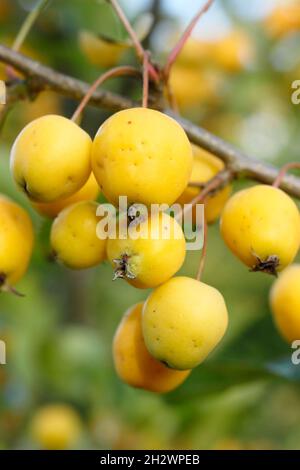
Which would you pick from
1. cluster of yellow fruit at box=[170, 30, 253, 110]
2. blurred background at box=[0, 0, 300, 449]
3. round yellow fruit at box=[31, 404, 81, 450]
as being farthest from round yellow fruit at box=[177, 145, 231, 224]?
cluster of yellow fruit at box=[170, 30, 253, 110]

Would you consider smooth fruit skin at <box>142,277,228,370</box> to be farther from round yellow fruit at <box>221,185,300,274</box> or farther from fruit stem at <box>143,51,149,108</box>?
fruit stem at <box>143,51,149,108</box>

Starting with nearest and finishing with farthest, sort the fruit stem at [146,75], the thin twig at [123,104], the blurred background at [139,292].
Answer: the fruit stem at [146,75]
the thin twig at [123,104]
the blurred background at [139,292]

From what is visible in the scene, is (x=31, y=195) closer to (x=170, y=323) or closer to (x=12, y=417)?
(x=170, y=323)

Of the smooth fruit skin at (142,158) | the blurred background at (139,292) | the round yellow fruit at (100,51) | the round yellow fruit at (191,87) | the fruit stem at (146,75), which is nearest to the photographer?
the smooth fruit skin at (142,158)

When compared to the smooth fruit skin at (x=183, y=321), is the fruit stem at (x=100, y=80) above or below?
above

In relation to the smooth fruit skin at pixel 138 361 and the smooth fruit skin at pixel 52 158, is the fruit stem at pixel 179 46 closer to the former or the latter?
the smooth fruit skin at pixel 52 158

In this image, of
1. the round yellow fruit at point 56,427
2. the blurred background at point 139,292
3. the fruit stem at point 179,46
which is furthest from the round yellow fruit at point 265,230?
the round yellow fruit at point 56,427
